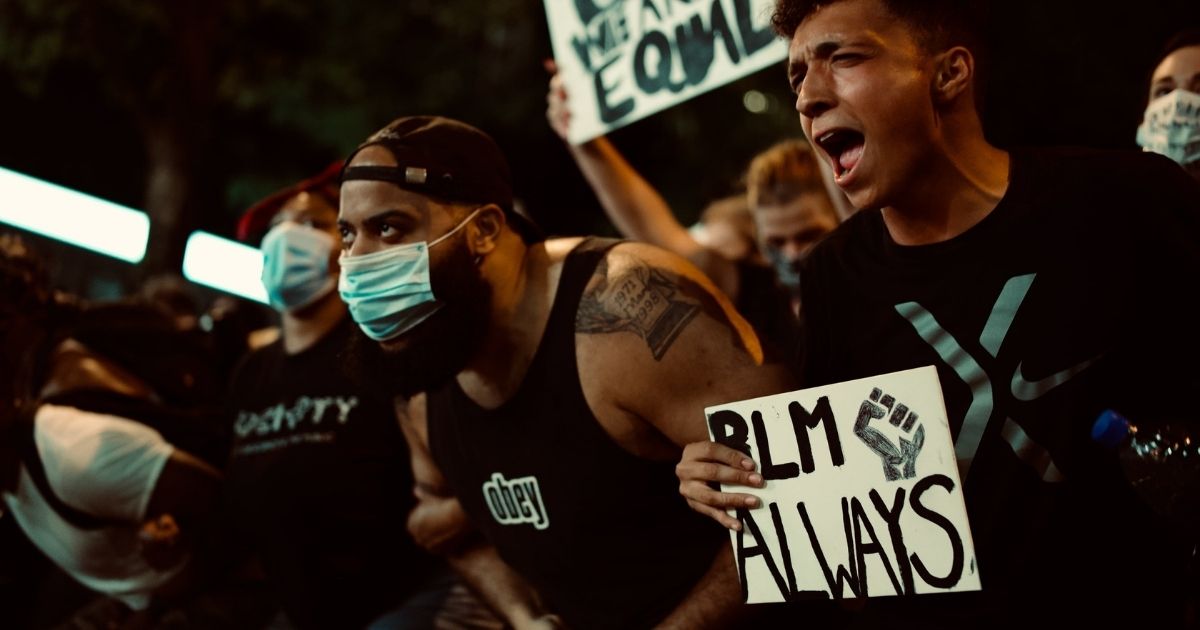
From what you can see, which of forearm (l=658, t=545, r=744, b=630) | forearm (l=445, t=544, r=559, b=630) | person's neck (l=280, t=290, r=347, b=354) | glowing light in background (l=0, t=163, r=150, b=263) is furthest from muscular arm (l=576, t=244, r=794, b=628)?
glowing light in background (l=0, t=163, r=150, b=263)

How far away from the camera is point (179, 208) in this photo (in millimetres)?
14898

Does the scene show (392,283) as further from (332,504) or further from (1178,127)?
(1178,127)

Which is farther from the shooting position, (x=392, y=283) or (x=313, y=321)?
(x=313, y=321)

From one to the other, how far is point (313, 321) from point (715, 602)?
2.55m

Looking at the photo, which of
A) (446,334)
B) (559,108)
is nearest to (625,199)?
(559,108)

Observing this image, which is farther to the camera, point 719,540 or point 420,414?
point 420,414

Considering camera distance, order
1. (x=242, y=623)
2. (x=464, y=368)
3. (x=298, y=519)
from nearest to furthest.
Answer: (x=464, y=368) → (x=298, y=519) → (x=242, y=623)

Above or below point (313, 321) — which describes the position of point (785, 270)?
below

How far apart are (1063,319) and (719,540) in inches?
51.6

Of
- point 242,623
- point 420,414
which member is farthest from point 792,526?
point 242,623

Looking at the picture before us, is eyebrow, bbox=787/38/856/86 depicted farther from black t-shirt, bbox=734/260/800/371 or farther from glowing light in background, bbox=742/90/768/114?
glowing light in background, bbox=742/90/768/114

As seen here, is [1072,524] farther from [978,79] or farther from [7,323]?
[7,323]

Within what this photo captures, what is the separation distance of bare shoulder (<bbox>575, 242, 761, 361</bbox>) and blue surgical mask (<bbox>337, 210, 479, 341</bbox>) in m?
0.51

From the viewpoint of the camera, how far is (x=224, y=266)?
442 inches
